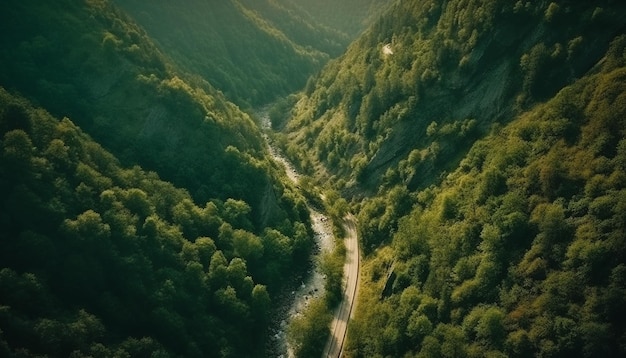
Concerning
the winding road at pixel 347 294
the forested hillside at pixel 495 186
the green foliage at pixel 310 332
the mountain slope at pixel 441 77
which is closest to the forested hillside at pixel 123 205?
the green foliage at pixel 310 332

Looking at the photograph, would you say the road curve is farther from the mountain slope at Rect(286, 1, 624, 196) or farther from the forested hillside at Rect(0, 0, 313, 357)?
the mountain slope at Rect(286, 1, 624, 196)

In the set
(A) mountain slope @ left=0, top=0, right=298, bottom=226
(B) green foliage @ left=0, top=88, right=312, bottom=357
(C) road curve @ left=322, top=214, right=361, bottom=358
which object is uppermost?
(A) mountain slope @ left=0, top=0, right=298, bottom=226

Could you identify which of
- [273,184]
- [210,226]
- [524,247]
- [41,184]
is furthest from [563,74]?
[41,184]

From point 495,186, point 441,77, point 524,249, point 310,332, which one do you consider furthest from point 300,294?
point 441,77

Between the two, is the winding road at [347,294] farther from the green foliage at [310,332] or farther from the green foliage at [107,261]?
the green foliage at [107,261]

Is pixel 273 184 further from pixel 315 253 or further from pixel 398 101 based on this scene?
pixel 398 101

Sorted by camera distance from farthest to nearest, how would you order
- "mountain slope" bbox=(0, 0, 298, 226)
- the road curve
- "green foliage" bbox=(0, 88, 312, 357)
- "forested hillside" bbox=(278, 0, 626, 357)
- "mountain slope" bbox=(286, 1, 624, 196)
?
"mountain slope" bbox=(0, 0, 298, 226) < "mountain slope" bbox=(286, 1, 624, 196) < the road curve < "forested hillside" bbox=(278, 0, 626, 357) < "green foliage" bbox=(0, 88, 312, 357)

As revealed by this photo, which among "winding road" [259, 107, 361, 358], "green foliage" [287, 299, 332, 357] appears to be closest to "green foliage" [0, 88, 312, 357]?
"green foliage" [287, 299, 332, 357]
